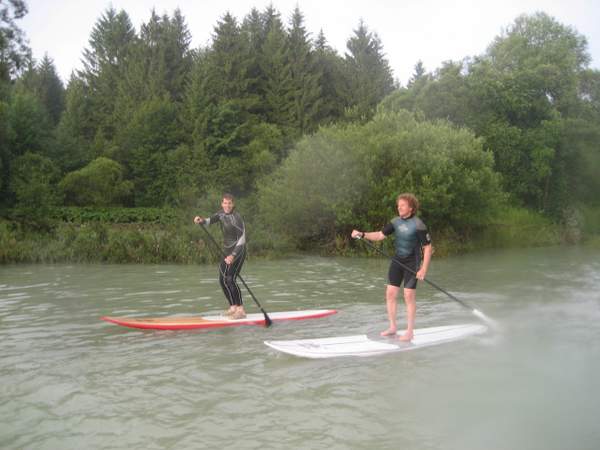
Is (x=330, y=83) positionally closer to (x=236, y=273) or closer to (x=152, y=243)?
(x=152, y=243)

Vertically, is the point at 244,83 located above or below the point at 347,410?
above

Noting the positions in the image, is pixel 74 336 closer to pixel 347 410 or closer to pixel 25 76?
pixel 347 410

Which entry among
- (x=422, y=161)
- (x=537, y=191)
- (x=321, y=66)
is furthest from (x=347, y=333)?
(x=321, y=66)

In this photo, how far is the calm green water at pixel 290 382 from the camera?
4867 millimetres

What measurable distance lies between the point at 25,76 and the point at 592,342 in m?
52.2

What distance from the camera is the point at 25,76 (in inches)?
1962

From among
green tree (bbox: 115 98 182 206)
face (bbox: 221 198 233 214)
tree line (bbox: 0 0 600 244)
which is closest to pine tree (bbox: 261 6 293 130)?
tree line (bbox: 0 0 600 244)

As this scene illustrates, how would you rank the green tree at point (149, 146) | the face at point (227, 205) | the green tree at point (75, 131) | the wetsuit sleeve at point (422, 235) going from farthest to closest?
the green tree at point (149, 146)
the green tree at point (75, 131)
the face at point (227, 205)
the wetsuit sleeve at point (422, 235)

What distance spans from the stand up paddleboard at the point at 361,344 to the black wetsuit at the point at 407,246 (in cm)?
74

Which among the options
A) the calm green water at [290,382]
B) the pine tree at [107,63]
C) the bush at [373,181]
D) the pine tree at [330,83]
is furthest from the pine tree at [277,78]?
the calm green water at [290,382]

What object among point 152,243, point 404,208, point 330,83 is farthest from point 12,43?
point 330,83

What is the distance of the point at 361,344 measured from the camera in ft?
24.0

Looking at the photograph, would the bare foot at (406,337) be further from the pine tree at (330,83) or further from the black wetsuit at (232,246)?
the pine tree at (330,83)

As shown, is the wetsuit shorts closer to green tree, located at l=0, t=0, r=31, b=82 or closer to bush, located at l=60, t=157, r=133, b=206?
green tree, located at l=0, t=0, r=31, b=82
